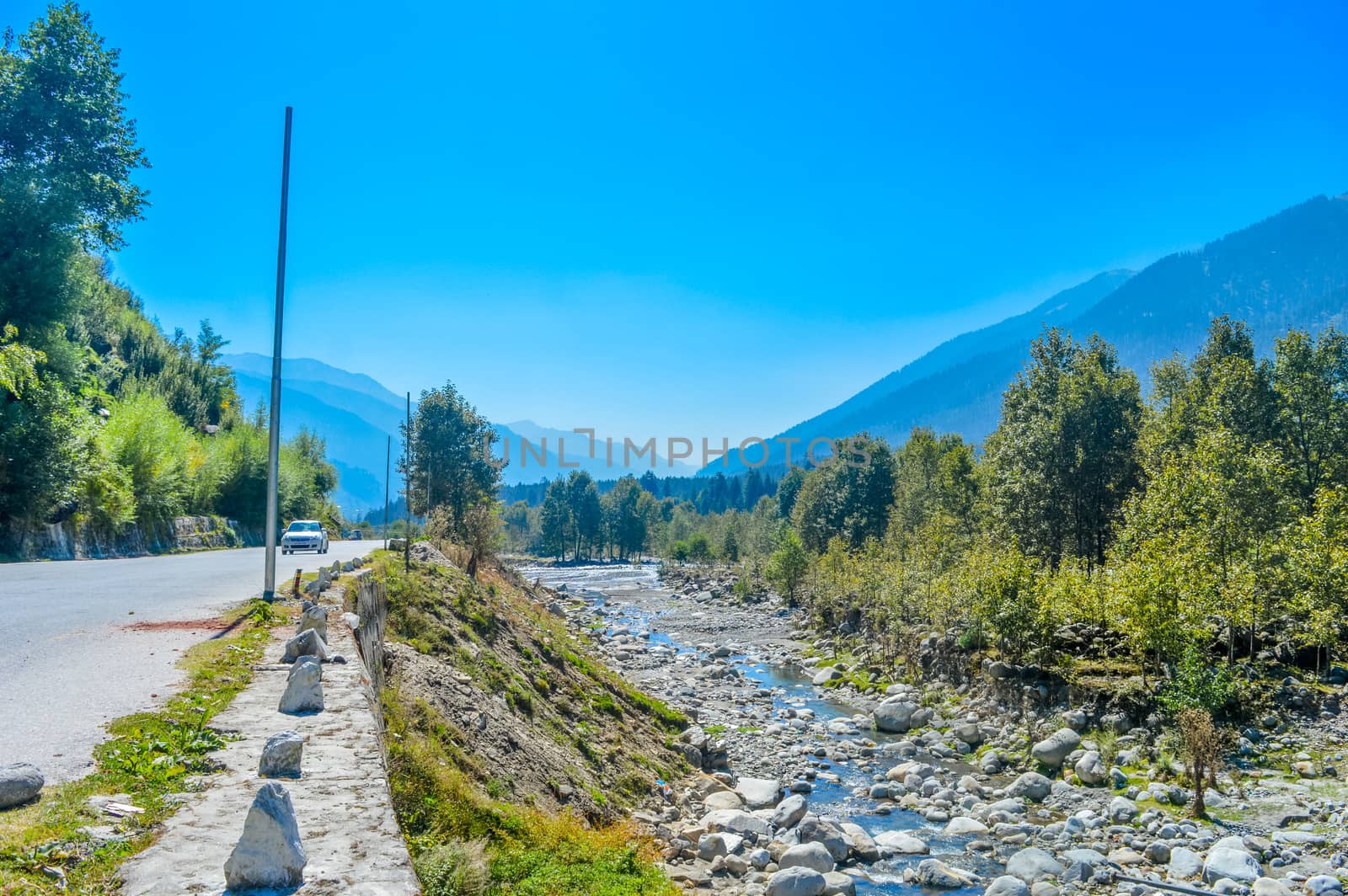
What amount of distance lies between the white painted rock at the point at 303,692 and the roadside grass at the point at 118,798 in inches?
25.1

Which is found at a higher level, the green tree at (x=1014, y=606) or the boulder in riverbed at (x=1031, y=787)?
the green tree at (x=1014, y=606)

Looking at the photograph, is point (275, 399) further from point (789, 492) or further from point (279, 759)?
point (789, 492)

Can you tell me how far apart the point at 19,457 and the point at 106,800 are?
30.9m

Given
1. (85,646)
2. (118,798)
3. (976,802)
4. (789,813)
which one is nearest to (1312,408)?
(976,802)

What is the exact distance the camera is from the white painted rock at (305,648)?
1049 cm

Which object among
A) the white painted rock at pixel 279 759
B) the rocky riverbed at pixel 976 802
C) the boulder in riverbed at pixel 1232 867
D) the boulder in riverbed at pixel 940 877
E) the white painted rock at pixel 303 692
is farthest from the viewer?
the boulder in riverbed at pixel 940 877

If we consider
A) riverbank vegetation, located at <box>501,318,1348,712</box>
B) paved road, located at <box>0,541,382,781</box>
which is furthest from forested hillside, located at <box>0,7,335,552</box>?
riverbank vegetation, located at <box>501,318,1348,712</box>

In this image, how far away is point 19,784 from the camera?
5.39 metres

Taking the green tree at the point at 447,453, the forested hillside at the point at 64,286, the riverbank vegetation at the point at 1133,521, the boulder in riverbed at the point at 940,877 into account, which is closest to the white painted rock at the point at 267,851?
the boulder in riverbed at the point at 940,877

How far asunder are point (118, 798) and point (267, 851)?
2.00m

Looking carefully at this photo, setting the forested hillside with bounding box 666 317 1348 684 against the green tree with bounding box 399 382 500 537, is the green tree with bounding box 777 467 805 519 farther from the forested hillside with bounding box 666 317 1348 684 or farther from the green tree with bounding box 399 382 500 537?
the green tree with bounding box 399 382 500 537

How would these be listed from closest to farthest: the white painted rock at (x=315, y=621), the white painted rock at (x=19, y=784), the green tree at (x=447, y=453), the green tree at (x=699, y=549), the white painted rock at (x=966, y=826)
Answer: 1. the white painted rock at (x=19, y=784)
2. the white painted rock at (x=315, y=621)
3. the white painted rock at (x=966, y=826)
4. the green tree at (x=447, y=453)
5. the green tree at (x=699, y=549)

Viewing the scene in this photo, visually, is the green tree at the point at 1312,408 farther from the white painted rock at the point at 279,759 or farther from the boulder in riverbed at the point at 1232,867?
the white painted rock at the point at 279,759

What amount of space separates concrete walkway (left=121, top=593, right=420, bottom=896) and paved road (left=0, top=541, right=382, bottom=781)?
1183 mm
